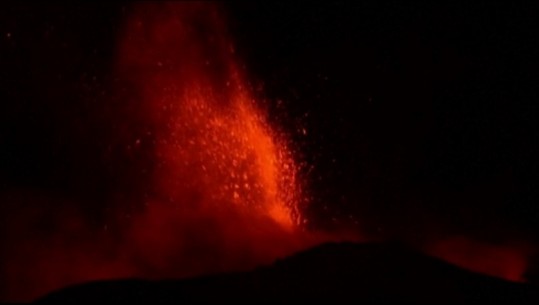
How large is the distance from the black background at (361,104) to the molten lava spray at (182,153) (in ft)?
0.61

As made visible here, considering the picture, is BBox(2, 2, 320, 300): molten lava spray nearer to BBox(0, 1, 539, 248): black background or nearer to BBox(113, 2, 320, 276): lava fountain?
BBox(113, 2, 320, 276): lava fountain

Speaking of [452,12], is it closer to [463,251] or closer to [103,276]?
[463,251]

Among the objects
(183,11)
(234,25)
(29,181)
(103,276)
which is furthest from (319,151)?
(29,181)

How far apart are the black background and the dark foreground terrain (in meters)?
3.19

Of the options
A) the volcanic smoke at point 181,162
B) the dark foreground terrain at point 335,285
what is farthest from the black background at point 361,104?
the dark foreground terrain at point 335,285

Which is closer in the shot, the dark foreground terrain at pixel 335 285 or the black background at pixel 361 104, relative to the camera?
the dark foreground terrain at pixel 335 285

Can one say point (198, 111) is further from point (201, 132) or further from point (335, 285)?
point (335, 285)

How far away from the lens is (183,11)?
7.36 metres

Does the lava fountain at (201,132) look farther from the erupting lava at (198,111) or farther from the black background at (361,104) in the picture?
the black background at (361,104)

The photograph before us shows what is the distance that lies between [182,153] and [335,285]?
3715 mm

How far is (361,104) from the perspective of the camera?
7547mm

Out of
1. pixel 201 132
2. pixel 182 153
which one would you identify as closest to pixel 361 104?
pixel 201 132

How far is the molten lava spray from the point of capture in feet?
23.4

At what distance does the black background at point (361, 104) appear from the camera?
734cm
